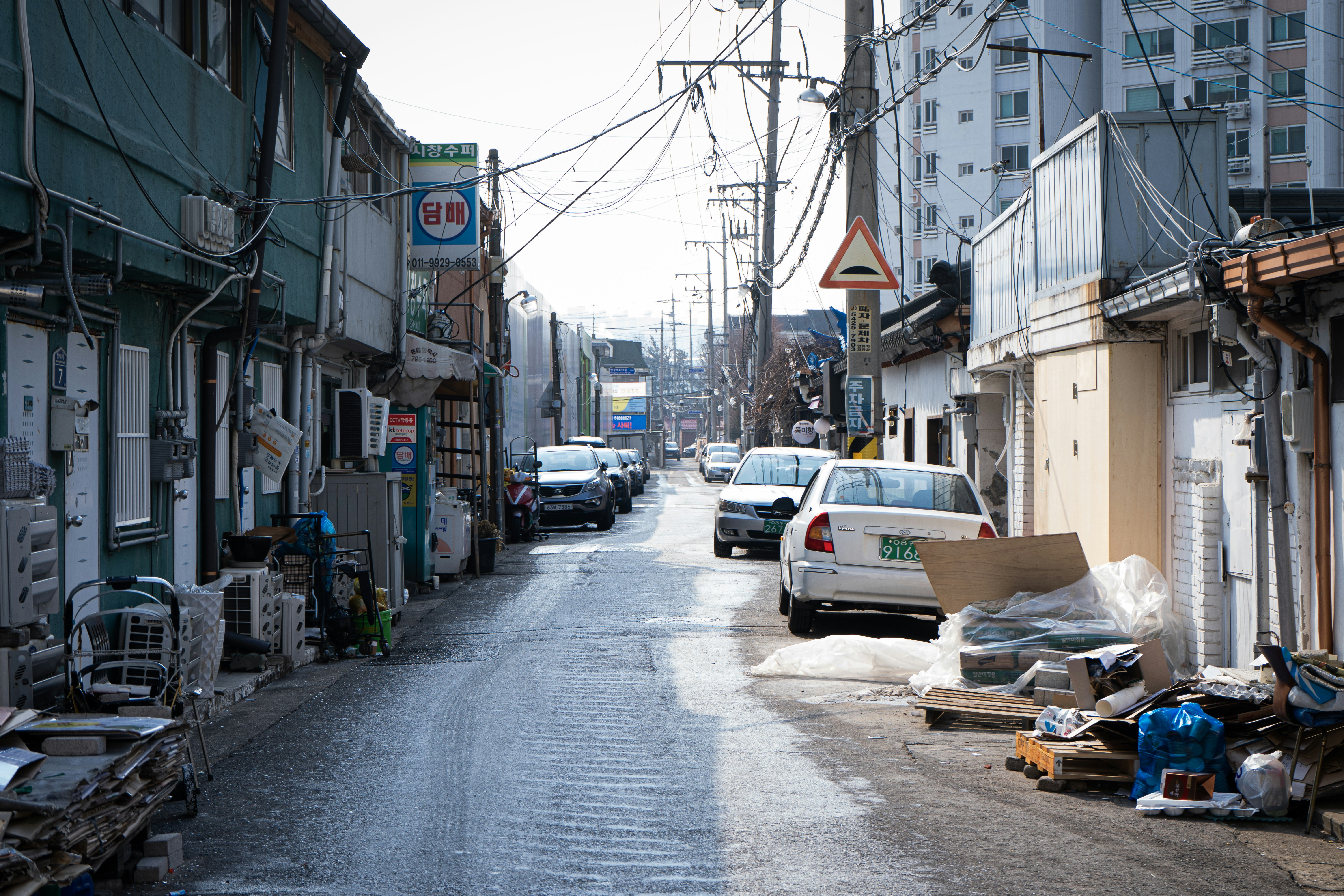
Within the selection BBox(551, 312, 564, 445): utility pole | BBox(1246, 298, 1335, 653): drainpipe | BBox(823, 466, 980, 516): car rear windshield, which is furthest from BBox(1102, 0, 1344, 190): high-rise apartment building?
BBox(1246, 298, 1335, 653): drainpipe

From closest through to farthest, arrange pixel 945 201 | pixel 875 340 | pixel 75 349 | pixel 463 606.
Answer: pixel 75 349 < pixel 463 606 < pixel 875 340 < pixel 945 201

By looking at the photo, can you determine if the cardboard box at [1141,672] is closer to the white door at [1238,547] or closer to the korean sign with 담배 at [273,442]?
the white door at [1238,547]

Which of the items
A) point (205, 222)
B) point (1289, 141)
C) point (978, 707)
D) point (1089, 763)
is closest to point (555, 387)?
point (1289, 141)

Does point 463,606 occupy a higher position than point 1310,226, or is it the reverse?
point 1310,226

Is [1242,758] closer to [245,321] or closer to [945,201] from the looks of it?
[245,321]

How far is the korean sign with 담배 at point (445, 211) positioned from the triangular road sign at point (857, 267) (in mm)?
5855

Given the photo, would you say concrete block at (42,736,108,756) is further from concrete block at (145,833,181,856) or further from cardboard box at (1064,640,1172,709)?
cardboard box at (1064,640,1172,709)

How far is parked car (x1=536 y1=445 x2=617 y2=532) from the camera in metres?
25.0

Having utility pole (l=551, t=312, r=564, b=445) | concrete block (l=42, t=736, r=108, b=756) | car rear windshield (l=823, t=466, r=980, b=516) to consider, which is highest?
utility pole (l=551, t=312, r=564, b=445)

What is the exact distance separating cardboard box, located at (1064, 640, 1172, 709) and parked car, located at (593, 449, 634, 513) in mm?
22055

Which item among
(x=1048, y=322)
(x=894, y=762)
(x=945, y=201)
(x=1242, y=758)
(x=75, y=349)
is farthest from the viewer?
(x=945, y=201)

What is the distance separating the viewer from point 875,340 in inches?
608

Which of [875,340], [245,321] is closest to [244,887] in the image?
[245,321]

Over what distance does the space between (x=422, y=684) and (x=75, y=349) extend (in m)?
3.34
